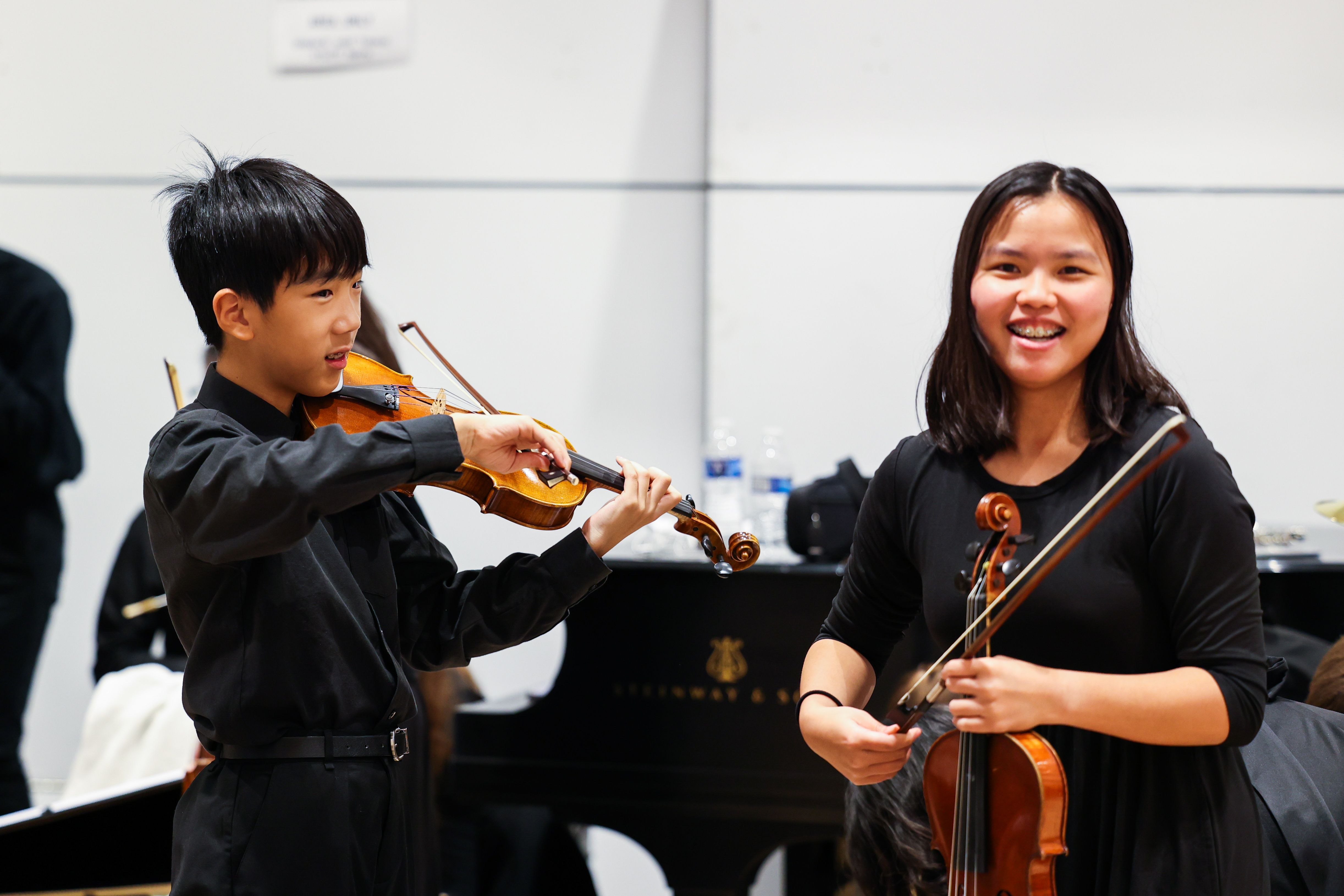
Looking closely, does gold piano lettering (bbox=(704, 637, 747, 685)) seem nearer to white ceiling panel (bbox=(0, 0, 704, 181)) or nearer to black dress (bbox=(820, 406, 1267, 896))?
black dress (bbox=(820, 406, 1267, 896))

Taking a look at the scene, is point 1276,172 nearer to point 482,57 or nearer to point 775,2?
point 775,2

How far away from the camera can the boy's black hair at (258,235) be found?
1162 millimetres

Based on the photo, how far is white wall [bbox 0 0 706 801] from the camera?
3.41 m

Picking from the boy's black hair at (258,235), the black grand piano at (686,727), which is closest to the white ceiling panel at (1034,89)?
the black grand piano at (686,727)

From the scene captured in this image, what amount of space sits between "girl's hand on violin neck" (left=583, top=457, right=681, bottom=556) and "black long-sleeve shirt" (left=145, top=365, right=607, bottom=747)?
22 mm

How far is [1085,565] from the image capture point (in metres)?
1.08

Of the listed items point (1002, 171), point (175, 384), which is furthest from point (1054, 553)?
point (1002, 171)

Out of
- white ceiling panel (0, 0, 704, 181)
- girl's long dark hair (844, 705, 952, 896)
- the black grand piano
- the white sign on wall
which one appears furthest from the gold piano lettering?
the white sign on wall

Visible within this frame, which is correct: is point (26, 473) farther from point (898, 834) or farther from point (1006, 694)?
point (1006, 694)

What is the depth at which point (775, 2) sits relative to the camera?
124 inches

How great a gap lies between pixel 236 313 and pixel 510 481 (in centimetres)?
35

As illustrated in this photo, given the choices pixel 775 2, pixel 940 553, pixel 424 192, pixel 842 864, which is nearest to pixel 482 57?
pixel 424 192

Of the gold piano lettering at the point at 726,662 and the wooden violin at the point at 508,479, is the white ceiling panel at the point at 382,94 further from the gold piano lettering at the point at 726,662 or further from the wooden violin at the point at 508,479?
the wooden violin at the point at 508,479

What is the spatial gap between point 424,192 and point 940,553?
271 cm
